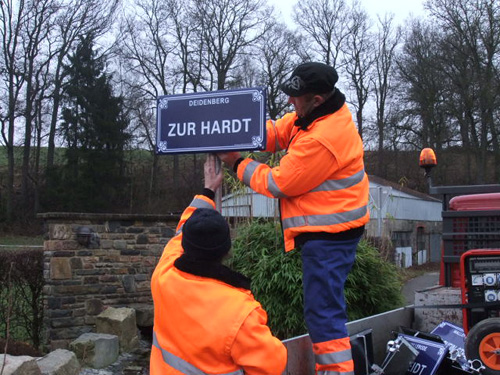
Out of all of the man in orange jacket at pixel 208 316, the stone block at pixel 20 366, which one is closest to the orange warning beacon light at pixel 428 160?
the man in orange jacket at pixel 208 316

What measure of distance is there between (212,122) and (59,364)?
3.89m

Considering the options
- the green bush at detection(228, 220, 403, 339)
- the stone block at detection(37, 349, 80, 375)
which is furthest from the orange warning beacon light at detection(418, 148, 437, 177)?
the stone block at detection(37, 349, 80, 375)

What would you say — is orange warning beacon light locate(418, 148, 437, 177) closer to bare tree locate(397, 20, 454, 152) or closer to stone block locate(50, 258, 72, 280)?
stone block locate(50, 258, 72, 280)

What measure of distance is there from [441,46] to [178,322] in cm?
3128

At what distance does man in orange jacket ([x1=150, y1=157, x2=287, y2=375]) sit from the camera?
6.86ft

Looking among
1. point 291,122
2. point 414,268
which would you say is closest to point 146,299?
point 291,122

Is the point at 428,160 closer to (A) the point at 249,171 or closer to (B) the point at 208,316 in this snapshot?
(A) the point at 249,171

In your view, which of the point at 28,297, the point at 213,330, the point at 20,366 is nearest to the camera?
the point at 213,330

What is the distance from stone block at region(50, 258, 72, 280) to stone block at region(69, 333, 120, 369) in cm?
131

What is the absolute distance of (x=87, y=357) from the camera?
7324 millimetres

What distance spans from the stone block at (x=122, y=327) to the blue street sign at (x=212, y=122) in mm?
5747

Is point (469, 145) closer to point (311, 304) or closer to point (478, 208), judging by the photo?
point (478, 208)

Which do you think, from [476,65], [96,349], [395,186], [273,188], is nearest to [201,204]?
[273,188]

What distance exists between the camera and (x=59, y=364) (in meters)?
5.73
